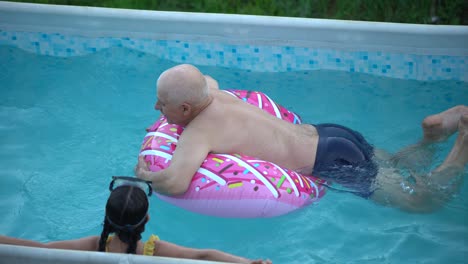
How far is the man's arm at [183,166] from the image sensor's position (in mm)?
3809

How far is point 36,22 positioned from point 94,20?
1.89 ft

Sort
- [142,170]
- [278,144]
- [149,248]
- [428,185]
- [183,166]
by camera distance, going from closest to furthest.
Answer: [149,248], [183,166], [142,170], [278,144], [428,185]

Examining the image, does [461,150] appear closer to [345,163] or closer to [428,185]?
[428,185]

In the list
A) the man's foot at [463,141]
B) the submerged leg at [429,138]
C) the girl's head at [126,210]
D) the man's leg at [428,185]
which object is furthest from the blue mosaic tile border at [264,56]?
the girl's head at [126,210]

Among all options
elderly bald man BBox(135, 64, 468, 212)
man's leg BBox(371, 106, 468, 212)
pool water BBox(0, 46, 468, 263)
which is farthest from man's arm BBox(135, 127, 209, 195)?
man's leg BBox(371, 106, 468, 212)

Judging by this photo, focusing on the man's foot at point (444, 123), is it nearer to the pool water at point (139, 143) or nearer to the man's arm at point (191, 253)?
the pool water at point (139, 143)

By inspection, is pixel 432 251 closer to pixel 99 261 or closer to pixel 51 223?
pixel 99 261

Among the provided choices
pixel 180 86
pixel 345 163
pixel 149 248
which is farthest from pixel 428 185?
pixel 149 248

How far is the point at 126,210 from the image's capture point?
299 centimetres

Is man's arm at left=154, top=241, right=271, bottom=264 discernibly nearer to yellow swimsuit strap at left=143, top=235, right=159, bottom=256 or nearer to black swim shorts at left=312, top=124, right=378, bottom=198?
yellow swimsuit strap at left=143, top=235, right=159, bottom=256

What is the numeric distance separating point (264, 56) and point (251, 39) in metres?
0.20

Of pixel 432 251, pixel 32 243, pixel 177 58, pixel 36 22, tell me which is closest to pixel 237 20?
pixel 177 58

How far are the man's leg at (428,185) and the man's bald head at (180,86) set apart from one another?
4.34 ft

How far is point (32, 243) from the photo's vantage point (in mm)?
3324
